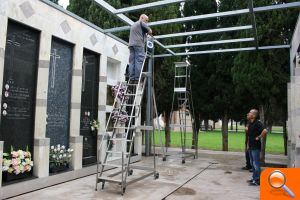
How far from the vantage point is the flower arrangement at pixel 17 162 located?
6.19m

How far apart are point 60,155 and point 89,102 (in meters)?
1.97

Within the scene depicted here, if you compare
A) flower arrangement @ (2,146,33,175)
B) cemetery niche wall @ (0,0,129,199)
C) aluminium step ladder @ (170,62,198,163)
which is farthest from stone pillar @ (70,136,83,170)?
aluminium step ladder @ (170,62,198,163)

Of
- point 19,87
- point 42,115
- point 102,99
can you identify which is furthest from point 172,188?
point 19,87

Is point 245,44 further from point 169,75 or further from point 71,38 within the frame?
point 71,38

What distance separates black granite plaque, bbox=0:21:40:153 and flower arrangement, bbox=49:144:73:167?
70cm

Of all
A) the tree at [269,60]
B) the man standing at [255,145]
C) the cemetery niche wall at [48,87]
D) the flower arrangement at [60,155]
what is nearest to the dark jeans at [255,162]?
the man standing at [255,145]

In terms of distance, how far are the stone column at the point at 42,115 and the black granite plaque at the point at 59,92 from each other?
14.7 inches

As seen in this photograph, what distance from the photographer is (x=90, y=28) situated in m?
9.11

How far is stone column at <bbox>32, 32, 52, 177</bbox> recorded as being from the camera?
7000 mm

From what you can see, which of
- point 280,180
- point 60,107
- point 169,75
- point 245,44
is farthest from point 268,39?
point 280,180

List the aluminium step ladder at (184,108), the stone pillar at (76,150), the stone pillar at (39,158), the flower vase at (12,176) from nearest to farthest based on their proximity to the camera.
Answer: the flower vase at (12,176)
the stone pillar at (39,158)
the stone pillar at (76,150)
the aluminium step ladder at (184,108)

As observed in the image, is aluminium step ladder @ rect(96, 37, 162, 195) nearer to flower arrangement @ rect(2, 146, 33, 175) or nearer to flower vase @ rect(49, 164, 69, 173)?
flower vase @ rect(49, 164, 69, 173)

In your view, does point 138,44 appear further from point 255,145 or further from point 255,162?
point 255,162

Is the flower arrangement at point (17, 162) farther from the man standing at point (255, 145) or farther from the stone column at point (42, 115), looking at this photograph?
the man standing at point (255, 145)
